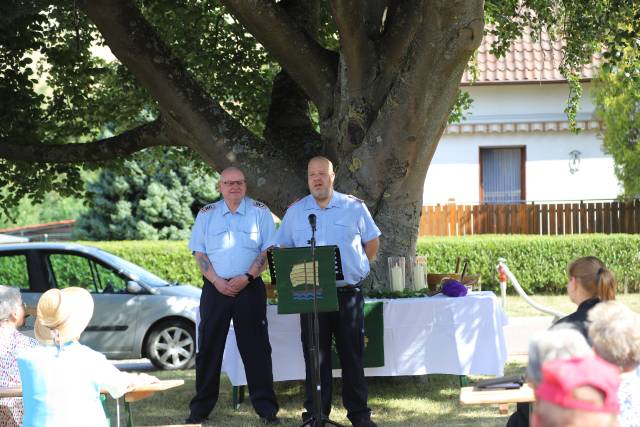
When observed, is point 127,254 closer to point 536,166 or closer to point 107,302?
point 107,302

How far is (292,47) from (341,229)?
8.39 ft

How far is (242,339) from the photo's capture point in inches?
325

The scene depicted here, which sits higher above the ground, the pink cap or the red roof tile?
the red roof tile

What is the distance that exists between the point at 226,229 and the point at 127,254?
13.4 m

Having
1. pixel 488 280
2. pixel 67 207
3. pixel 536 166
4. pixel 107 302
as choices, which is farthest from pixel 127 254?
pixel 67 207

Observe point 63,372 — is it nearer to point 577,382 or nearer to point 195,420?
point 577,382

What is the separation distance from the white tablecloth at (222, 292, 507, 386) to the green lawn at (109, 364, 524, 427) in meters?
0.30

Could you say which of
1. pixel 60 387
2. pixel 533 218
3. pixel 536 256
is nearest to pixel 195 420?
pixel 60 387

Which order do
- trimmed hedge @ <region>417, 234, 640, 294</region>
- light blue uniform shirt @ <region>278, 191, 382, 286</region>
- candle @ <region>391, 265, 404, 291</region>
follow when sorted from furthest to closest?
1. trimmed hedge @ <region>417, 234, 640, 294</region>
2. candle @ <region>391, 265, 404, 291</region>
3. light blue uniform shirt @ <region>278, 191, 382, 286</region>

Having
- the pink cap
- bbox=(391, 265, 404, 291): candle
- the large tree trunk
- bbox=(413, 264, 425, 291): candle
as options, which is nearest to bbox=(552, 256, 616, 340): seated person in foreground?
the pink cap

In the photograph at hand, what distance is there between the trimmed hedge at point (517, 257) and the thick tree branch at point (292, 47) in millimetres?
11269

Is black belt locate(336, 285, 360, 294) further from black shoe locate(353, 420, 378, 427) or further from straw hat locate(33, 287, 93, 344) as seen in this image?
straw hat locate(33, 287, 93, 344)

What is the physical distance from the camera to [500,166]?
2672 centimetres

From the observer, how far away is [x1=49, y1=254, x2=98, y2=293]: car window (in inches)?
498
